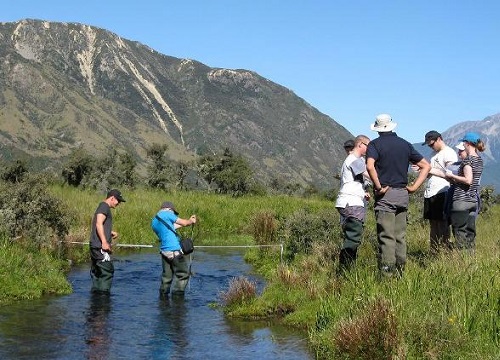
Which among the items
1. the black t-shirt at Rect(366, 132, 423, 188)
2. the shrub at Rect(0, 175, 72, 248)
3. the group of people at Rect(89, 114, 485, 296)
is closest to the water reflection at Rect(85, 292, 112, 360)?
the group of people at Rect(89, 114, 485, 296)

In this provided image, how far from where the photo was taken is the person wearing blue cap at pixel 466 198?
11930 mm

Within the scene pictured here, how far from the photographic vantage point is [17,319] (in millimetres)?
10664

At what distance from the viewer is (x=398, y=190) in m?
10.7

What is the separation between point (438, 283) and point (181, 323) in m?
4.24

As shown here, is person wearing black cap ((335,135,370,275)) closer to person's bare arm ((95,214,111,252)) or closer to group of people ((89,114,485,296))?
group of people ((89,114,485,296))

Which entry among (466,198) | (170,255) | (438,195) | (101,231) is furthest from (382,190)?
(101,231)

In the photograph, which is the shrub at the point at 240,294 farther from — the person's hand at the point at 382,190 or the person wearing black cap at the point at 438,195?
→ the person wearing black cap at the point at 438,195

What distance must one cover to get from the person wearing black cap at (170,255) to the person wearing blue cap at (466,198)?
520 centimetres

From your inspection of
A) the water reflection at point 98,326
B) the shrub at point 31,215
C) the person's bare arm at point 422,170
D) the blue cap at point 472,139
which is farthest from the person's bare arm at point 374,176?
the shrub at point 31,215

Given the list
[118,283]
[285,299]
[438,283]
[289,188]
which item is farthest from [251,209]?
[289,188]

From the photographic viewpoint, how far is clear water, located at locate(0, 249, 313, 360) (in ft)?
29.0

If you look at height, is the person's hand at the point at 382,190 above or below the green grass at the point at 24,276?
above

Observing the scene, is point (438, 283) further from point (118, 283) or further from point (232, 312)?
point (118, 283)

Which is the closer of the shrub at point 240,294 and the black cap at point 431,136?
the shrub at point 240,294
